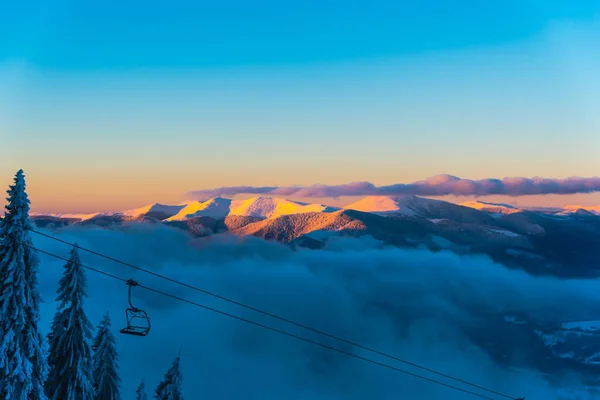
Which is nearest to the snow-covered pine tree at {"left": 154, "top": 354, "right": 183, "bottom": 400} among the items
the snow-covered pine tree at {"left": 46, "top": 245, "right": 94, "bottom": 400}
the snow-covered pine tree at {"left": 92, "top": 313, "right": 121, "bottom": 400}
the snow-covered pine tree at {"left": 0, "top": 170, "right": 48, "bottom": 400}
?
the snow-covered pine tree at {"left": 92, "top": 313, "right": 121, "bottom": 400}

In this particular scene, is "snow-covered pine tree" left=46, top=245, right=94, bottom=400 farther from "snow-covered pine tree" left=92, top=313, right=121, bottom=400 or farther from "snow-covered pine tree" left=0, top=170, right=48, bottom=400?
"snow-covered pine tree" left=0, top=170, right=48, bottom=400

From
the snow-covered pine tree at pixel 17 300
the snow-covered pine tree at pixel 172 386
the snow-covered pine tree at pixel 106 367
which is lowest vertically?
the snow-covered pine tree at pixel 172 386

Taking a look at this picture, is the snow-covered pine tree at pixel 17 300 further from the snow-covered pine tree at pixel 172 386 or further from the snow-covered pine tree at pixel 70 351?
the snow-covered pine tree at pixel 172 386

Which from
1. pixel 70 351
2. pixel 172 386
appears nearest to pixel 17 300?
pixel 70 351

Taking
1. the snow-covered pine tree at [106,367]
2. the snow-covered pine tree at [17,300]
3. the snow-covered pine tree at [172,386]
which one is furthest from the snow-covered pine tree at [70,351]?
the snow-covered pine tree at [172,386]

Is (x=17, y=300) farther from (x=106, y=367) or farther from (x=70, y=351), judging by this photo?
(x=106, y=367)

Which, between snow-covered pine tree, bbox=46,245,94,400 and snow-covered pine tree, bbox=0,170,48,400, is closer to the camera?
snow-covered pine tree, bbox=0,170,48,400
